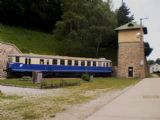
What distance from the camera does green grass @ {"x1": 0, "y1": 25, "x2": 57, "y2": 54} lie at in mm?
58819

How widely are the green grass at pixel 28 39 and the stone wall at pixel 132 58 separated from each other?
11.9m

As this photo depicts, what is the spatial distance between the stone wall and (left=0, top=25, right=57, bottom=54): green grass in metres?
11.9

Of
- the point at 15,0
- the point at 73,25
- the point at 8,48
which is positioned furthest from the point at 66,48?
the point at 8,48

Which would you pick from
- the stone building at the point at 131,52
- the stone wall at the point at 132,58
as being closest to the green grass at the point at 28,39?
the stone wall at the point at 132,58

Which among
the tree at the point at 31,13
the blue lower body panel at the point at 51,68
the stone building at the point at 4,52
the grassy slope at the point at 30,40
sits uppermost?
the tree at the point at 31,13

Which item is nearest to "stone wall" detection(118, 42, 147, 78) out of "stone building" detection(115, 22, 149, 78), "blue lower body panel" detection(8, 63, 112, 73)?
"stone building" detection(115, 22, 149, 78)

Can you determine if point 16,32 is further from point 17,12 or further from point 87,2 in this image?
point 87,2

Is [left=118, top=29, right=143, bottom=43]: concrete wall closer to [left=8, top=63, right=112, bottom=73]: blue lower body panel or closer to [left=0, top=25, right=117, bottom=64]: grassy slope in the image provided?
[left=8, top=63, right=112, bottom=73]: blue lower body panel

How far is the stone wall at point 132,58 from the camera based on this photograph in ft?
201

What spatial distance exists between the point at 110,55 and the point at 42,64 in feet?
110

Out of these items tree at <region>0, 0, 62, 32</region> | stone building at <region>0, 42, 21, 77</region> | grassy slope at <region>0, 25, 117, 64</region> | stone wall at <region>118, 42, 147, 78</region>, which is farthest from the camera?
tree at <region>0, 0, 62, 32</region>

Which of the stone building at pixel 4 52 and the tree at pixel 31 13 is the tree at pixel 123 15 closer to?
the tree at pixel 31 13

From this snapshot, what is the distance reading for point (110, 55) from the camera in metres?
77.2

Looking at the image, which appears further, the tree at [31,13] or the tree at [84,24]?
the tree at [31,13]
